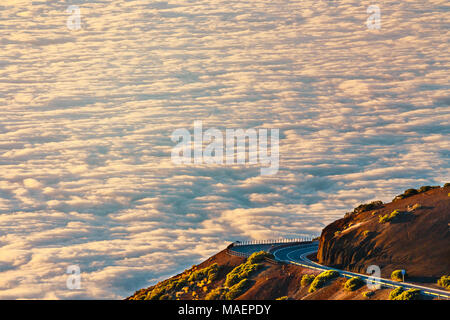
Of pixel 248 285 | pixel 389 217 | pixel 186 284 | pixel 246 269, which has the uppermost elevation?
pixel 389 217

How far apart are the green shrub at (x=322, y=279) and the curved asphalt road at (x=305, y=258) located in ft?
3.69

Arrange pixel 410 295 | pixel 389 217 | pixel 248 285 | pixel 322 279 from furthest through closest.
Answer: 1. pixel 248 285
2. pixel 389 217
3. pixel 322 279
4. pixel 410 295

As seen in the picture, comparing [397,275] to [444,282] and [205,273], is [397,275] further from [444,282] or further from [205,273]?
[205,273]

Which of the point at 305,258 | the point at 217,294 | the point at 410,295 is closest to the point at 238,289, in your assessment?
the point at 217,294

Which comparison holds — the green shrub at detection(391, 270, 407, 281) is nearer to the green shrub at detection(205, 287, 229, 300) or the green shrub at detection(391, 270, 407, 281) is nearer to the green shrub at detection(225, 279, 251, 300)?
the green shrub at detection(225, 279, 251, 300)

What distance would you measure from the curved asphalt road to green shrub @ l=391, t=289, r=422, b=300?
117 centimetres

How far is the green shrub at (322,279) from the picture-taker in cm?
7006

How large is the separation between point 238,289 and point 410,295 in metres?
23.6

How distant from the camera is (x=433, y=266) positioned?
6912cm

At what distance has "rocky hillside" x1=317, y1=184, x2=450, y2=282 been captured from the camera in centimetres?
7056

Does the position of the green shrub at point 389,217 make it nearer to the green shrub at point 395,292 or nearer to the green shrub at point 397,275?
the green shrub at point 397,275

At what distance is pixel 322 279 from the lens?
70.6 meters
